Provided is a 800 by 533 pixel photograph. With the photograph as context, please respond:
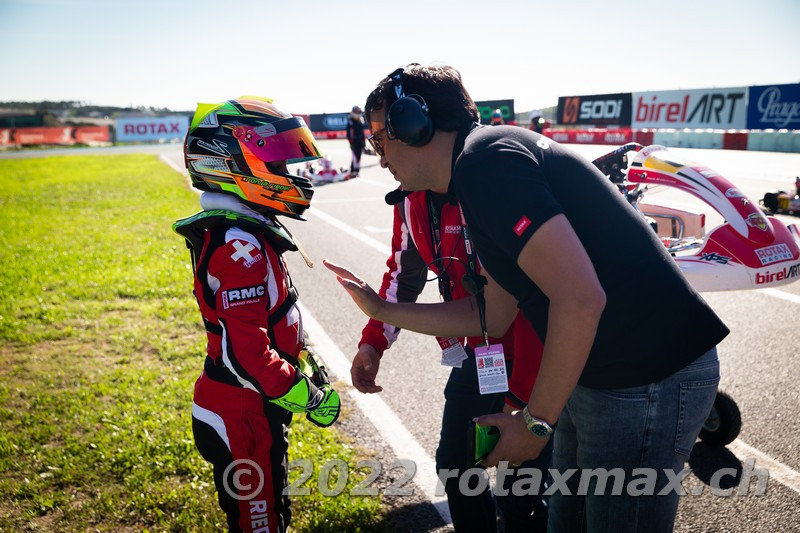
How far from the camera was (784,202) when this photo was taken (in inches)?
378

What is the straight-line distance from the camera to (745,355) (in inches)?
191

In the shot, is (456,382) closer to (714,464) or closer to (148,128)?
(714,464)

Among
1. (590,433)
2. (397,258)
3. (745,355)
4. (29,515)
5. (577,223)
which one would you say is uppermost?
(577,223)

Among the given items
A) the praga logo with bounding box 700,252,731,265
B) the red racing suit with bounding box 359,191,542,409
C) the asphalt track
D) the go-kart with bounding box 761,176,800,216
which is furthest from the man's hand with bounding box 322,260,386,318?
the go-kart with bounding box 761,176,800,216

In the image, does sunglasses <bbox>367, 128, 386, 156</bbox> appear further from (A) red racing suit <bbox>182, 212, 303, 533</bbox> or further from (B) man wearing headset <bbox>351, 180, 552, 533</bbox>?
(A) red racing suit <bbox>182, 212, 303, 533</bbox>

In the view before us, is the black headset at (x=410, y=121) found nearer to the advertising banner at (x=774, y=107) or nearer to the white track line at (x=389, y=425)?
the white track line at (x=389, y=425)

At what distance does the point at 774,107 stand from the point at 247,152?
83.0 ft

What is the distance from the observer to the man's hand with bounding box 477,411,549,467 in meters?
1.71

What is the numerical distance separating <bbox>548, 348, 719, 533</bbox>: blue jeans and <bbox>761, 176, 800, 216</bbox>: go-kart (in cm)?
928

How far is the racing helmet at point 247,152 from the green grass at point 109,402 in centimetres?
168

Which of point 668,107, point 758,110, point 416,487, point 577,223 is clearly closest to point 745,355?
point 416,487

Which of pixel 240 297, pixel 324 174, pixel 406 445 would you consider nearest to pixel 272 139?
pixel 240 297

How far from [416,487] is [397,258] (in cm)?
132

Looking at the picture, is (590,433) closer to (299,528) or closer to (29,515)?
(299,528)
